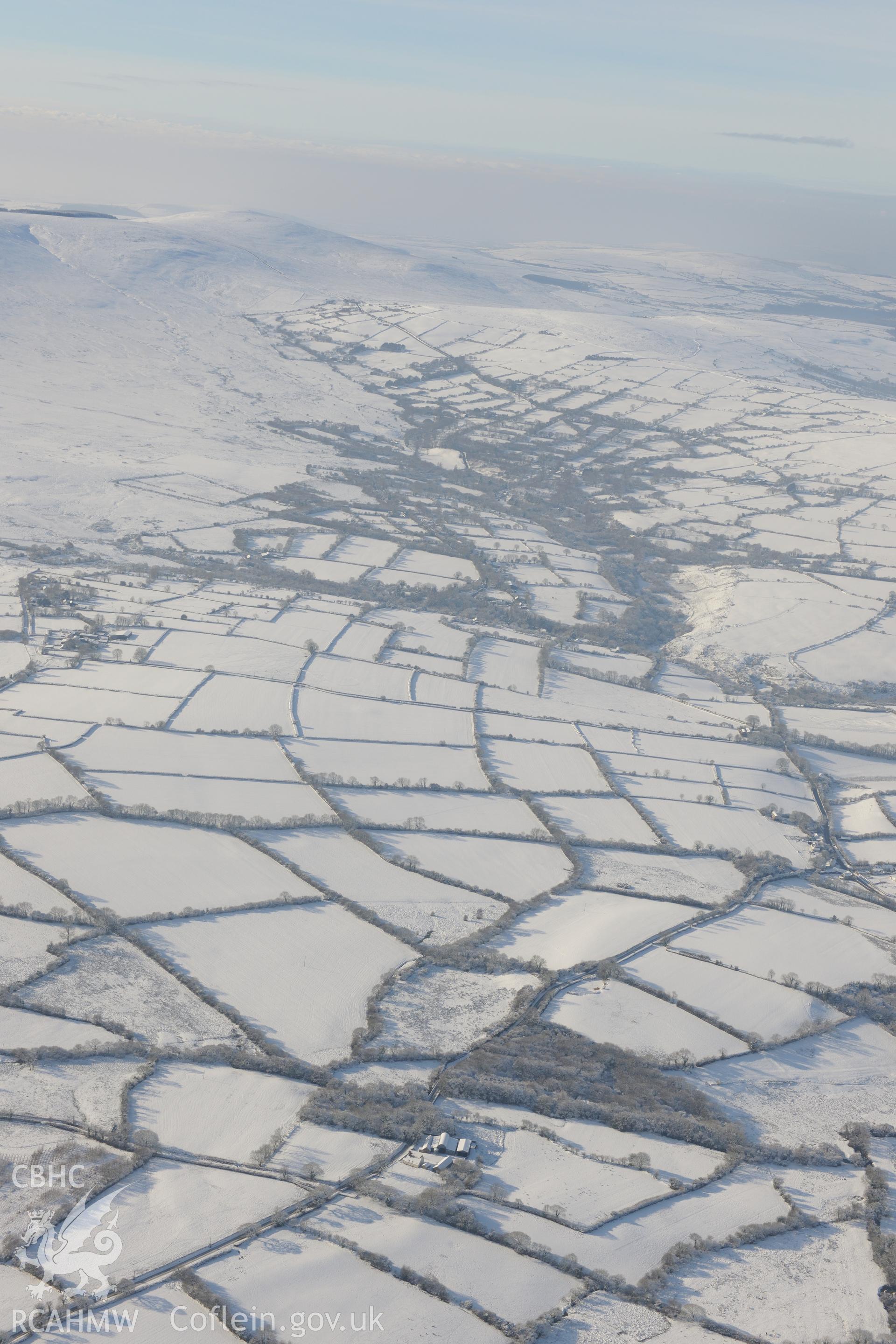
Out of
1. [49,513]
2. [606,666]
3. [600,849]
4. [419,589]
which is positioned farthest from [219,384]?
[600,849]

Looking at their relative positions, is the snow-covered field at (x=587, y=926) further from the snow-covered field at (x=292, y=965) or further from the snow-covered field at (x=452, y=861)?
the snow-covered field at (x=292, y=965)

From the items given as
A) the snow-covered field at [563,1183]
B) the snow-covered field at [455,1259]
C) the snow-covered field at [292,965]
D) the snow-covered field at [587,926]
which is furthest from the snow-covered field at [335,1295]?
the snow-covered field at [587,926]

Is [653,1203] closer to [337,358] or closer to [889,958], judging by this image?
[889,958]

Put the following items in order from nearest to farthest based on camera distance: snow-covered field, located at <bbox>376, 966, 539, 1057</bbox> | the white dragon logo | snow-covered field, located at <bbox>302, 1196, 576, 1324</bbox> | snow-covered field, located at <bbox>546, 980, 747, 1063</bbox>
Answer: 1. the white dragon logo
2. snow-covered field, located at <bbox>302, 1196, 576, 1324</bbox>
3. snow-covered field, located at <bbox>376, 966, 539, 1057</bbox>
4. snow-covered field, located at <bbox>546, 980, 747, 1063</bbox>

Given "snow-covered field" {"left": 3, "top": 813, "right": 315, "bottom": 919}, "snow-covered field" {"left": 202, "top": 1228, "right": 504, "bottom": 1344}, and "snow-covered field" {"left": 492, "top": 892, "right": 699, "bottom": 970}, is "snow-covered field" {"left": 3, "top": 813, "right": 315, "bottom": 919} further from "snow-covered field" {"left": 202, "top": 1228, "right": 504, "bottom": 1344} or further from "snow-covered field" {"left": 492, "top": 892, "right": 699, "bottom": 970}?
"snow-covered field" {"left": 202, "top": 1228, "right": 504, "bottom": 1344}

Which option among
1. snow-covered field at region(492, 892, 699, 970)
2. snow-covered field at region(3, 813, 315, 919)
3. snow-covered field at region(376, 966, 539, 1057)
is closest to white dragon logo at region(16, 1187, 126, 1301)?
snow-covered field at region(376, 966, 539, 1057)

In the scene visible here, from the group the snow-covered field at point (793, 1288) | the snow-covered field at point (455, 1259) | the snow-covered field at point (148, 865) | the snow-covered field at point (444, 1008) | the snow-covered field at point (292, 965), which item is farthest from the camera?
the snow-covered field at point (148, 865)

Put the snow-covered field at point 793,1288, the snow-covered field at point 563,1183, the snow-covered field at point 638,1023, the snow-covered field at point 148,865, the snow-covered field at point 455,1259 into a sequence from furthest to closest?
the snow-covered field at point 148,865, the snow-covered field at point 638,1023, the snow-covered field at point 563,1183, the snow-covered field at point 793,1288, the snow-covered field at point 455,1259

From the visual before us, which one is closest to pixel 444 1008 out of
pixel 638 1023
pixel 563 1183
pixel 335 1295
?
pixel 638 1023

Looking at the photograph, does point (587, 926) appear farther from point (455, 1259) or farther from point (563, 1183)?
point (455, 1259)
